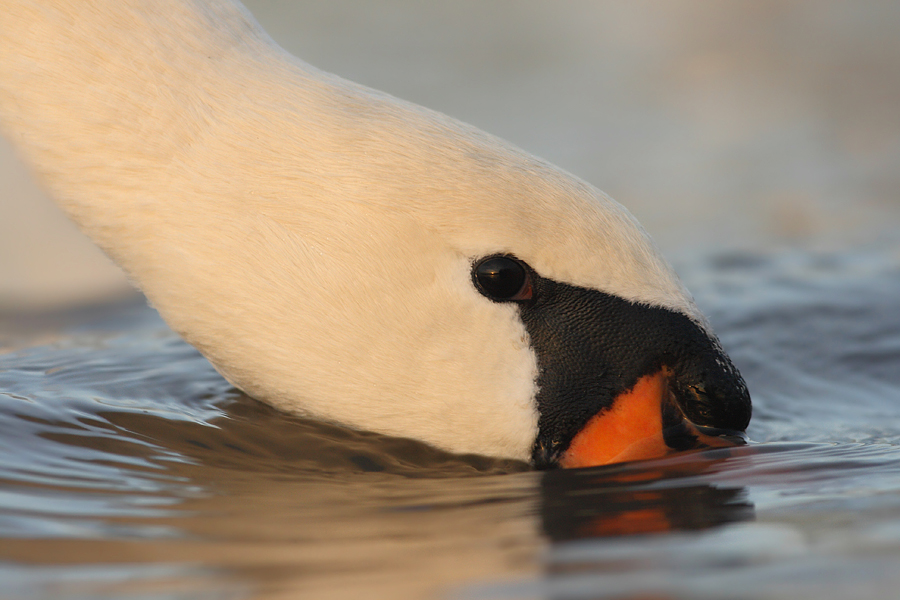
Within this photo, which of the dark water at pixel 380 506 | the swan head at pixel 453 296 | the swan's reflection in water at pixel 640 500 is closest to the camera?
the dark water at pixel 380 506

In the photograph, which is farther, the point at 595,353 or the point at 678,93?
the point at 678,93

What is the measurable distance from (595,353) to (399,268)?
24.1 inches

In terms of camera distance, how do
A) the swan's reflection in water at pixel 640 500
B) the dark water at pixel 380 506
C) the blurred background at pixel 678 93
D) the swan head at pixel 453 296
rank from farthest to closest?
the blurred background at pixel 678 93 < the swan head at pixel 453 296 < the swan's reflection in water at pixel 640 500 < the dark water at pixel 380 506

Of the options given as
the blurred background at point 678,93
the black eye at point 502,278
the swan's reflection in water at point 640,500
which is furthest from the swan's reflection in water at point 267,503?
the blurred background at point 678,93

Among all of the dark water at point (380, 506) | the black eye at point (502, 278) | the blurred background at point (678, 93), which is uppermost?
the blurred background at point (678, 93)

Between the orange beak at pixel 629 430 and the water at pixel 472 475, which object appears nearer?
the water at pixel 472 475

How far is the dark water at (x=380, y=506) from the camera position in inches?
86.2

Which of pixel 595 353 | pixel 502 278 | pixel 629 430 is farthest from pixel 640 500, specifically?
pixel 502 278

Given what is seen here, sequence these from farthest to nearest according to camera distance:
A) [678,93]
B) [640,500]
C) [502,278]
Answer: [678,93] → [502,278] → [640,500]

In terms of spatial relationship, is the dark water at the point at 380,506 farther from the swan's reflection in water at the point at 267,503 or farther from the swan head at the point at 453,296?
the swan head at the point at 453,296

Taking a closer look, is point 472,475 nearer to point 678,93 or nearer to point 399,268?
point 399,268

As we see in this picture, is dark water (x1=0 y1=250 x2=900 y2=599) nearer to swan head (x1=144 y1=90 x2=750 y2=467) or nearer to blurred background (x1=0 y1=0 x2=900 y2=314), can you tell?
swan head (x1=144 y1=90 x2=750 y2=467)

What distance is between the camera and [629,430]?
322 cm

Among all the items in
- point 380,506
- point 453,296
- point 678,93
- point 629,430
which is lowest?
point 380,506
